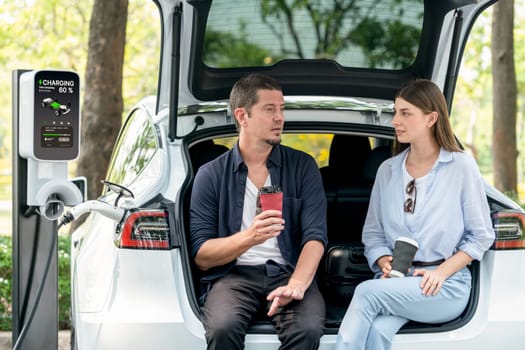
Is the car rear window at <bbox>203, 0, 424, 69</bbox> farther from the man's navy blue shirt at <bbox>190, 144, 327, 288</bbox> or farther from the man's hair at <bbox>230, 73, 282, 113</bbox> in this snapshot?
the man's navy blue shirt at <bbox>190, 144, 327, 288</bbox>

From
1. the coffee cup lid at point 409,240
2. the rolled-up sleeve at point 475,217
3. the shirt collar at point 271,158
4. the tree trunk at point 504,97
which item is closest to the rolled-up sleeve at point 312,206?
the shirt collar at point 271,158

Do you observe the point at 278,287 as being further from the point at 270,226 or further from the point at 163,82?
the point at 163,82

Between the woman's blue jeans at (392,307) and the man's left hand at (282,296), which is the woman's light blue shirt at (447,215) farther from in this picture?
the man's left hand at (282,296)

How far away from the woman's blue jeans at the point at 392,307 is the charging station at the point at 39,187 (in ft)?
5.18

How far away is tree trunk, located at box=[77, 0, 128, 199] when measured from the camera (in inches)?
349

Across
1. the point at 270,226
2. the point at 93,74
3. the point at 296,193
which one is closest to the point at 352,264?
the point at 296,193

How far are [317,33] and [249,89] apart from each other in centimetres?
75

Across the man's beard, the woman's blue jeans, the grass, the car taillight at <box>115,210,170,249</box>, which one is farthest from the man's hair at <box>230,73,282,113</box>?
the grass

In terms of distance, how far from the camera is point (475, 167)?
12.9ft

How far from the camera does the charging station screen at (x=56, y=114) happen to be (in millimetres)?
4266

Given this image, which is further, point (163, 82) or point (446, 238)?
point (163, 82)

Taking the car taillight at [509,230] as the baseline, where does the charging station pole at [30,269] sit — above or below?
below

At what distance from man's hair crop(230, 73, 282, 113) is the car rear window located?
44 centimetres

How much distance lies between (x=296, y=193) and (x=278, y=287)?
0.46 metres
